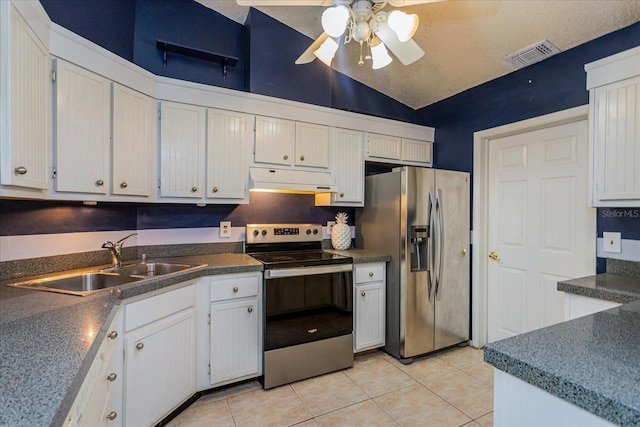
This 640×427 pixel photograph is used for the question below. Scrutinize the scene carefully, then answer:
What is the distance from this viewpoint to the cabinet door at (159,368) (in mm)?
1636

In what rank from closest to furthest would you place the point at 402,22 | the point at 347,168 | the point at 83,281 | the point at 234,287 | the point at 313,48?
the point at 402,22, the point at 83,281, the point at 313,48, the point at 234,287, the point at 347,168

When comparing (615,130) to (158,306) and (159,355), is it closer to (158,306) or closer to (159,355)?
(158,306)

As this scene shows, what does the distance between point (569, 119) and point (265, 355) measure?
113 inches

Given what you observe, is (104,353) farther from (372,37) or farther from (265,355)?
(372,37)

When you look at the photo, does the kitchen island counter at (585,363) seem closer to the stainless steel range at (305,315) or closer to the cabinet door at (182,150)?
the stainless steel range at (305,315)

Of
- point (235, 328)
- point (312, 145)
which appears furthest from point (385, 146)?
point (235, 328)

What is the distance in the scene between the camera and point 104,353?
4.10ft

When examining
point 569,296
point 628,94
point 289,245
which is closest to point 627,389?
point 569,296

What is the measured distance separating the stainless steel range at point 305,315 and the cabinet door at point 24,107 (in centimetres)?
138

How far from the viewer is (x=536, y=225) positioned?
2.66m

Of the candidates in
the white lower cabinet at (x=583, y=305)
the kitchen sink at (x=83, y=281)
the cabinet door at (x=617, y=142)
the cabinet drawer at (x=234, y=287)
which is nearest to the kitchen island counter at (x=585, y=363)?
the white lower cabinet at (x=583, y=305)

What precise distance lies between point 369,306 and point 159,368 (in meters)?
1.65

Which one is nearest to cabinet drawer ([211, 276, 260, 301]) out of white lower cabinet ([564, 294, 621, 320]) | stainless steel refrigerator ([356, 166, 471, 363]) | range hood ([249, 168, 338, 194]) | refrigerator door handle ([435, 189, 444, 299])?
range hood ([249, 168, 338, 194])

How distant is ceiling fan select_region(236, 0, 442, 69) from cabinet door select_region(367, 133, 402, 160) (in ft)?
3.64
